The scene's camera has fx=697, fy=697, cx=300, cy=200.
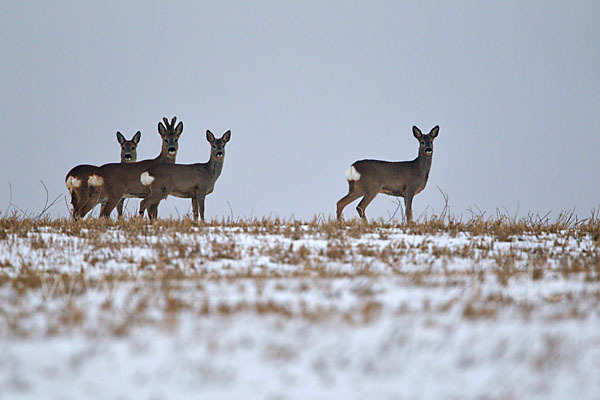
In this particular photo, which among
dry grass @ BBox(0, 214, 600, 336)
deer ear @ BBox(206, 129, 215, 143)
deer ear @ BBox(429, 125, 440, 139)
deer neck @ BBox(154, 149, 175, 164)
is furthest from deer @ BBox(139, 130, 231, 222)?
deer ear @ BBox(429, 125, 440, 139)

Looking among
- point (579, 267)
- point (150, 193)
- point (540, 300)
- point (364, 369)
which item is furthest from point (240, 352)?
point (150, 193)

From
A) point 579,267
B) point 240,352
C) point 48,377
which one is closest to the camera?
point 48,377

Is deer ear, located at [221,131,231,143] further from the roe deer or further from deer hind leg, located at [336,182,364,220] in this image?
deer hind leg, located at [336,182,364,220]

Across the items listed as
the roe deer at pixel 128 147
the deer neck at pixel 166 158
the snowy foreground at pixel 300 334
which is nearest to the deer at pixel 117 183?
the deer neck at pixel 166 158

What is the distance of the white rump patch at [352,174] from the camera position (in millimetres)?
14780

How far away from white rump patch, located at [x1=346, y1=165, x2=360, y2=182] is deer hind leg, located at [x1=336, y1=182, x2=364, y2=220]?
0.37ft

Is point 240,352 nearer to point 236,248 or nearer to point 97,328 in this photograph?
point 97,328

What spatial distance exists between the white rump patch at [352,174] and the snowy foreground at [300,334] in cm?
767

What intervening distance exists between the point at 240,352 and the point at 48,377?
98cm

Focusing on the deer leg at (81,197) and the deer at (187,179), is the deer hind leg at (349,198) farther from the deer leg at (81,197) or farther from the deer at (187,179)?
the deer leg at (81,197)

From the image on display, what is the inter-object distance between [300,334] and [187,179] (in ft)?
35.9

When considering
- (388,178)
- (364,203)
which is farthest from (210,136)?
(388,178)

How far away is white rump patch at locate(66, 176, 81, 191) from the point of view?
1412cm

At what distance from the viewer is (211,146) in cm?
1555
